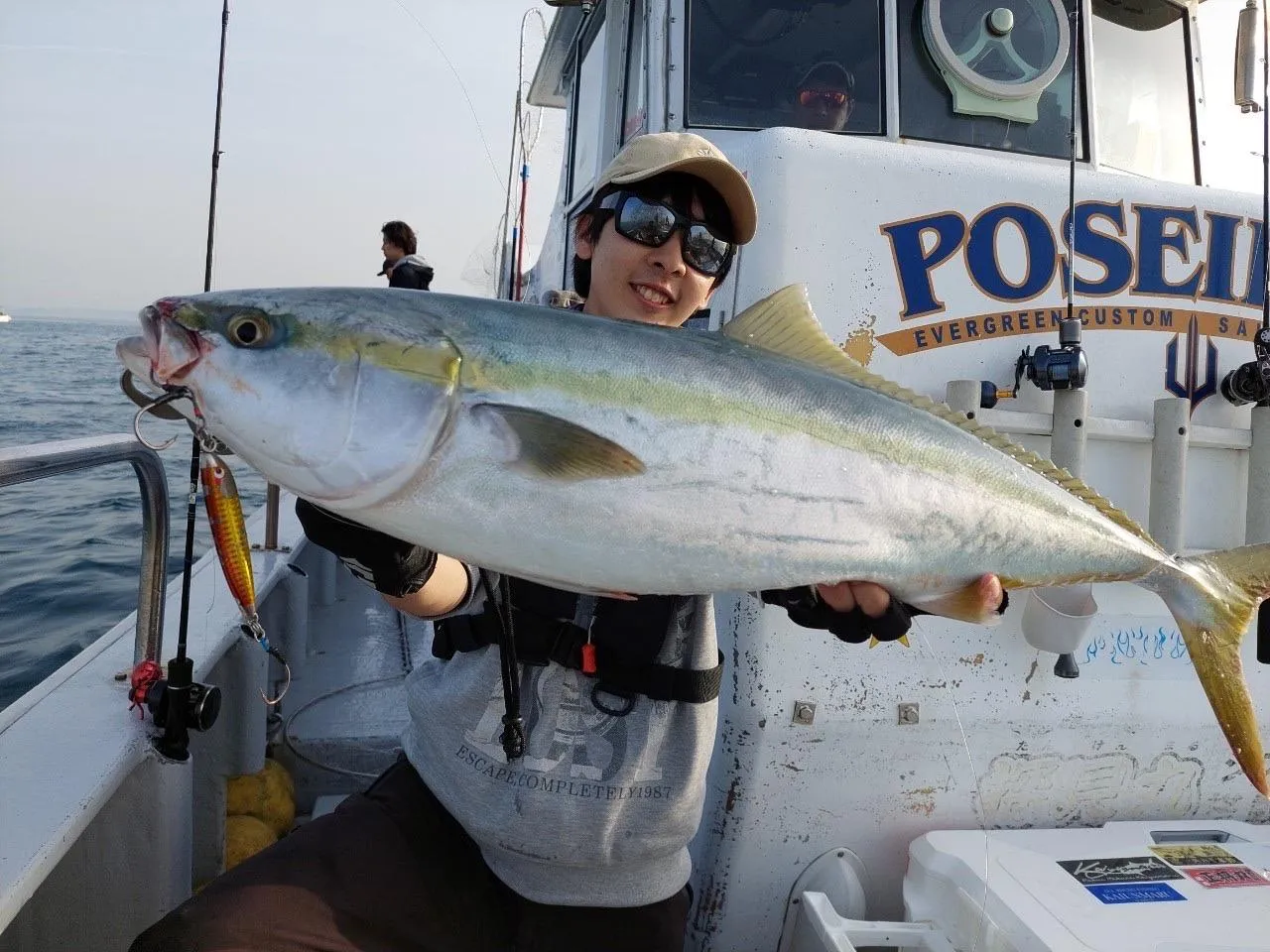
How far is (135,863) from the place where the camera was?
97.0 inches

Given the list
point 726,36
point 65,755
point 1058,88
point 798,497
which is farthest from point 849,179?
point 65,755

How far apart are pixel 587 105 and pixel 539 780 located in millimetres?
4738

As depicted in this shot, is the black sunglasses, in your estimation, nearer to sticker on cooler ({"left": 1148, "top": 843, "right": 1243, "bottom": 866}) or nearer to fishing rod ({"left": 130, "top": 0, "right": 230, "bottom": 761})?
fishing rod ({"left": 130, "top": 0, "right": 230, "bottom": 761})

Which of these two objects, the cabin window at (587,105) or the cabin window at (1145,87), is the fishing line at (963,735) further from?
the cabin window at (587,105)

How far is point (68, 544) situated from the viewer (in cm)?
897

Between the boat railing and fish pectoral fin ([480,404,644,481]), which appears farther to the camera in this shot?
the boat railing

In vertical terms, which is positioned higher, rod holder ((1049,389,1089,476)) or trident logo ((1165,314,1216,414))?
trident logo ((1165,314,1216,414))

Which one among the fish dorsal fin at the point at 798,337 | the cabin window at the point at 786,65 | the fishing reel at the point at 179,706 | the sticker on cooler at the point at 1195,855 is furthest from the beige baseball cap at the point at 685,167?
the sticker on cooler at the point at 1195,855

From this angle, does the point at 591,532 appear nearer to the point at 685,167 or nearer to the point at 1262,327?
the point at 685,167

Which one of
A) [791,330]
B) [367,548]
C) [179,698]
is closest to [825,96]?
[791,330]

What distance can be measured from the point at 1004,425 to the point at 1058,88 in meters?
2.12

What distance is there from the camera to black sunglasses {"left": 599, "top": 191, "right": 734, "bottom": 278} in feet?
7.33

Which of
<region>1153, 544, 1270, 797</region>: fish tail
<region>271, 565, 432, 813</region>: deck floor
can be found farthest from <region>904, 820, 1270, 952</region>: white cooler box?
<region>271, 565, 432, 813</region>: deck floor

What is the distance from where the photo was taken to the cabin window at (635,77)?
399 centimetres
